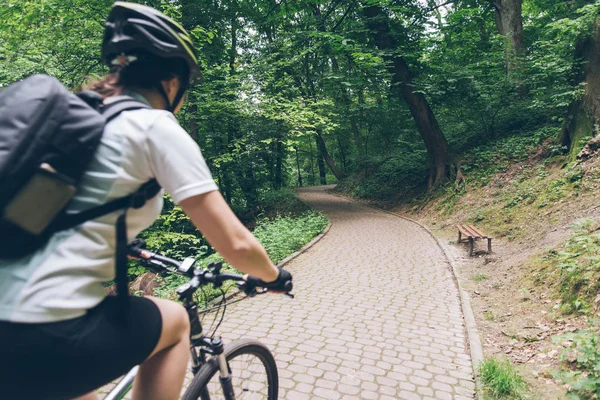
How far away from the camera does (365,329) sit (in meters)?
4.84

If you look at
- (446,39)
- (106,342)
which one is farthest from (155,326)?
(446,39)

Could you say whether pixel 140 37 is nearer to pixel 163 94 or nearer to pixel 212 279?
pixel 163 94

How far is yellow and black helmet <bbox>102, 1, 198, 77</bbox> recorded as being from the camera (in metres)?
1.41

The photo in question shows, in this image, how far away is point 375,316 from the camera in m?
5.26

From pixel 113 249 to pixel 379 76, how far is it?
43.8 feet

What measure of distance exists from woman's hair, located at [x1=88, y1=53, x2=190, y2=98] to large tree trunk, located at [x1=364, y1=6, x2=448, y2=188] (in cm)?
1347

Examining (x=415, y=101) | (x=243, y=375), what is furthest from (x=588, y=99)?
(x=243, y=375)

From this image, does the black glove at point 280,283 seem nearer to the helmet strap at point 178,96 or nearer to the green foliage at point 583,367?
the helmet strap at point 178,96

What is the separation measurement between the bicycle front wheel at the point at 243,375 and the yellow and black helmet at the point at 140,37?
149 cm

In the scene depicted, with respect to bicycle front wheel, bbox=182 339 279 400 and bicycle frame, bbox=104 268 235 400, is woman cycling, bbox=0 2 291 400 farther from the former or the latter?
bicycle front wheel, bbox=182 339 279 400

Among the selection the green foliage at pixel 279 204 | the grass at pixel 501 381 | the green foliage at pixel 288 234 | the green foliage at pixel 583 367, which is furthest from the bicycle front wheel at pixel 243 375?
the green foliage at pixel 279 204

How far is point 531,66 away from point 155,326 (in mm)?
13739

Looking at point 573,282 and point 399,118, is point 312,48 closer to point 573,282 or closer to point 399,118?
point 399,118

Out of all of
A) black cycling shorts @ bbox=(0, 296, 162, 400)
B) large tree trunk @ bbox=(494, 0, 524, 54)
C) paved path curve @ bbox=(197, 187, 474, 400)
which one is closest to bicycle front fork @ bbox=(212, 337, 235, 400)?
black cycling shorts @ bbox=(0, 296, 162, 400)
